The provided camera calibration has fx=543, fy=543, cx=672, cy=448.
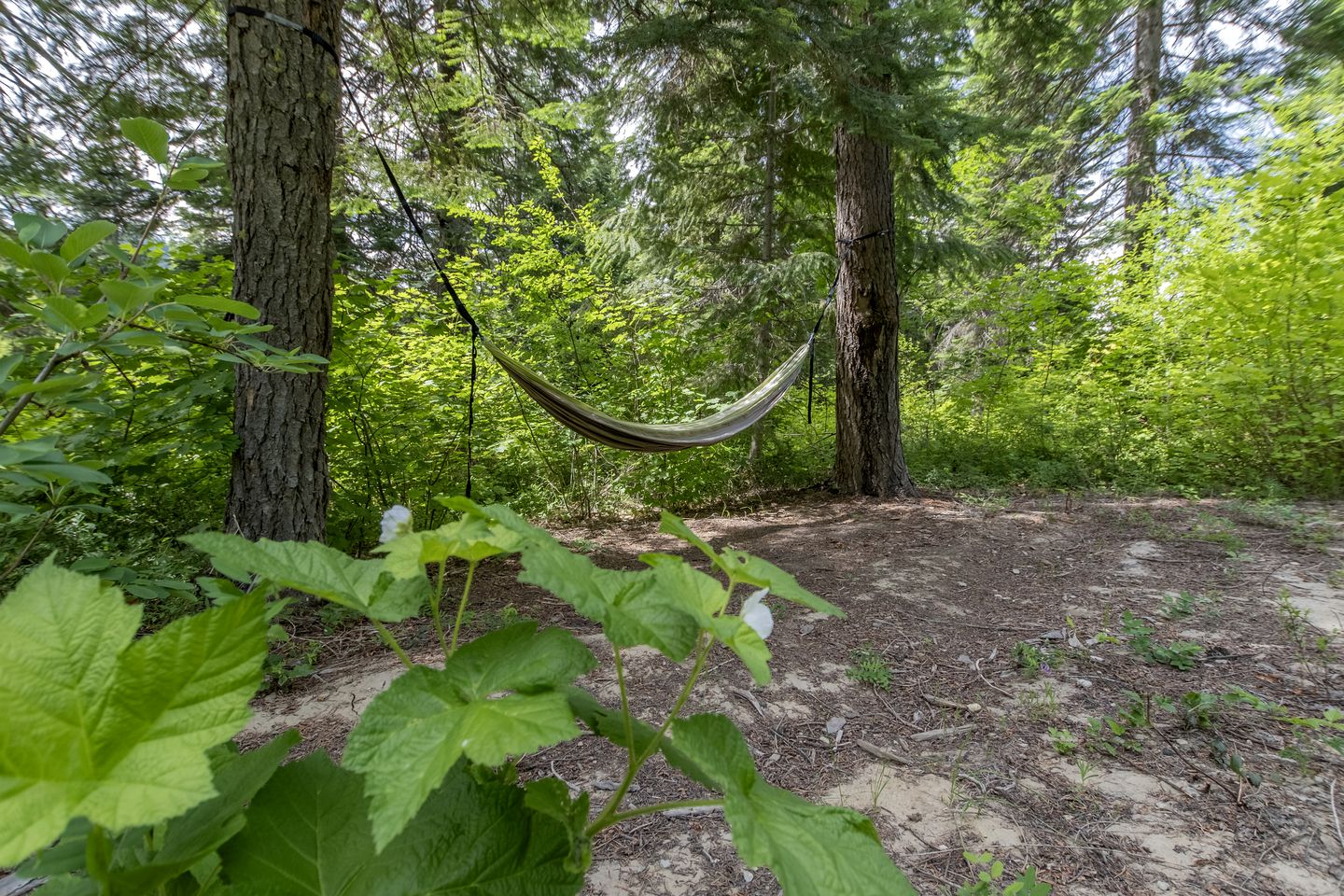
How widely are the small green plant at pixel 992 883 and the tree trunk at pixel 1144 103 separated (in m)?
7.02

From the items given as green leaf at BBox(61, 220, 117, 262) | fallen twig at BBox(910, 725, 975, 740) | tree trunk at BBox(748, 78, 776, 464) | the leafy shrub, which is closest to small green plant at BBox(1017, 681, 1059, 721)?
fallen twig at BBox(910, 725, 975, 740)

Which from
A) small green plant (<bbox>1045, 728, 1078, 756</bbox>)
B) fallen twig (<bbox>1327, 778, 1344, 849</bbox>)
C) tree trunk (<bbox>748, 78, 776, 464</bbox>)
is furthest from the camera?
tree trunk (<bbox>748, 78, 776, 464</bbox>)

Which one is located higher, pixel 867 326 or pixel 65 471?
pixel 867 326

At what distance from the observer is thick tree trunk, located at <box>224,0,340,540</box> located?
1630 mm

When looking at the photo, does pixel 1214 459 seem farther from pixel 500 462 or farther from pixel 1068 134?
pixel 1068 134

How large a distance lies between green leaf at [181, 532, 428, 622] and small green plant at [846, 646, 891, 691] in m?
1.43

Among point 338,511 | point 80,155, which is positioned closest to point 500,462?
point 338,511

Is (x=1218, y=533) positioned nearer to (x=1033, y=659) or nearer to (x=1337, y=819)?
Result: (x=1033, y=659)

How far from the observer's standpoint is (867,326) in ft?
11.0

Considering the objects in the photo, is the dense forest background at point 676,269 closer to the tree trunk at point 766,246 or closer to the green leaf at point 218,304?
the tree trunk at point 766,246

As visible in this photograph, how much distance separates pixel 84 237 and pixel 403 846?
676mm

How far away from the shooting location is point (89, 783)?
0.72ft

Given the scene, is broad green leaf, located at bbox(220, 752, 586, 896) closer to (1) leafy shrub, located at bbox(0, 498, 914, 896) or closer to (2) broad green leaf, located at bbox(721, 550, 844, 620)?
(1) leafy shrub, located at bbox(0, 498, 914, 896)

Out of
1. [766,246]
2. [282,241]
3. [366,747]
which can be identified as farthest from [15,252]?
[766,246]
